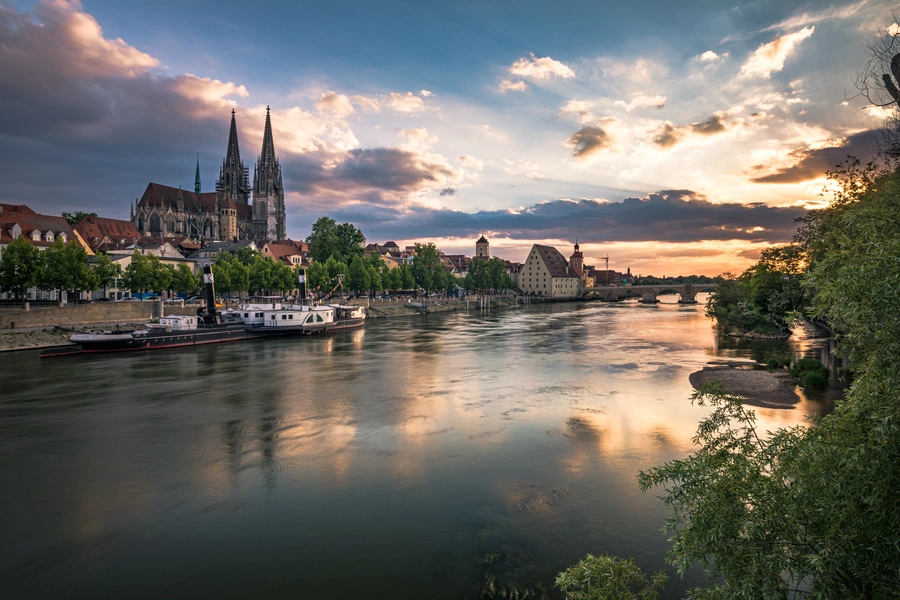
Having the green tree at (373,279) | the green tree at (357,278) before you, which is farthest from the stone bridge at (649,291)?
the green tree at (357,278)

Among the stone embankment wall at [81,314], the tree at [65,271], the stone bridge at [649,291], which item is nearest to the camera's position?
the stone embankment wall at [81,314]

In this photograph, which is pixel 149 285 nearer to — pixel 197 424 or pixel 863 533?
pixel 197 424

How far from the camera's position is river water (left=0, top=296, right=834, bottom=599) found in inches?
484

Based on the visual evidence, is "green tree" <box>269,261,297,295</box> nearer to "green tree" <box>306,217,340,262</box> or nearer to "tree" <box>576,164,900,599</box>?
"green tree" <box>306,217,340,262</box>

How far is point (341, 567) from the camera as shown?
41.2 feet

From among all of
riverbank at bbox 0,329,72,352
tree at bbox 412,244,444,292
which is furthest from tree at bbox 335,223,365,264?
riverbank at bbox 0,329,72,352

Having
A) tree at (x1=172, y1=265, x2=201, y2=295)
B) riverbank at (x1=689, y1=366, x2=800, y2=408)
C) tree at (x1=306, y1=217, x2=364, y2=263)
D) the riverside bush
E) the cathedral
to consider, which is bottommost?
riverbank at (x1=689, y1=366, x2=800, y2=408)

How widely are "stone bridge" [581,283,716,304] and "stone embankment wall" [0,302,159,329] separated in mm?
142935

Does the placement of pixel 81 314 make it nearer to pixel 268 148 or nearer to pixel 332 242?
pixel 332 242

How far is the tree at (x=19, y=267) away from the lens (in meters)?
53.2

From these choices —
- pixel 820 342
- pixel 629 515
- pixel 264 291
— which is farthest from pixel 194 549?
pixel 264 291

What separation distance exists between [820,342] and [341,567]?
56501 mm

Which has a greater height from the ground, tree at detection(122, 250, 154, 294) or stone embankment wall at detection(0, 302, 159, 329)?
tree at detection(122, 250, 154, 294)

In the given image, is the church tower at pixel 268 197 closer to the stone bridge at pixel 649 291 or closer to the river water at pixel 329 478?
the stone bridge at pixel 649 291
